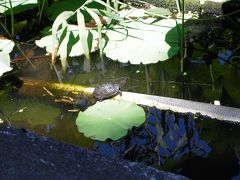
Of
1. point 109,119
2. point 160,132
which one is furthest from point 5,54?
point 160,132

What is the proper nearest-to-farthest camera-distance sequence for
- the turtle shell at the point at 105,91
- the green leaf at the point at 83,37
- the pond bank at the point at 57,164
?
the pond bank at the point at 57,164 → the turtle shell at the point at 105,91 → the green leaf at the point at 83,37

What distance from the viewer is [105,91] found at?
2.09m

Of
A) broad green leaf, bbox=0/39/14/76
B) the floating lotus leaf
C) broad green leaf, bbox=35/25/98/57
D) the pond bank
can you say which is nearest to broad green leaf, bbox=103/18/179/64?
broad green leaf, bbox=35/25/98/57

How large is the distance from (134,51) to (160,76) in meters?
0.21

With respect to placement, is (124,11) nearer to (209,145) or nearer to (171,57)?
(171,57)

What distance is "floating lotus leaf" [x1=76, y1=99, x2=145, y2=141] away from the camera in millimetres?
1823

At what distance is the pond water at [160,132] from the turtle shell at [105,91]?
123 millimetres

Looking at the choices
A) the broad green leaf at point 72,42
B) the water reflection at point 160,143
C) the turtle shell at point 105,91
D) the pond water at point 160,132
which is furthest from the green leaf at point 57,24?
the water reflection at point 160,143

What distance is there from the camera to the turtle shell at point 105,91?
207cm

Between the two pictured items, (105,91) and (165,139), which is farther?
(105,91)

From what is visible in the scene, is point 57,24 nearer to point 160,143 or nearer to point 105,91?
point 105,91

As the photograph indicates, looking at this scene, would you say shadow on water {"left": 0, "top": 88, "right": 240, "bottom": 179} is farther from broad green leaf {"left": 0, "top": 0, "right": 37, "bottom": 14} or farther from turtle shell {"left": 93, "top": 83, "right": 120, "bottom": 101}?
broad green leaf {"left": 0, "top": 0, "right": 37, "bottom": 14}

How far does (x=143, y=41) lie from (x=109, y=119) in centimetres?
67

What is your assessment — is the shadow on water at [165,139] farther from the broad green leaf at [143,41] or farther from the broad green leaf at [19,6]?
the broad green leaf at [19,6]
